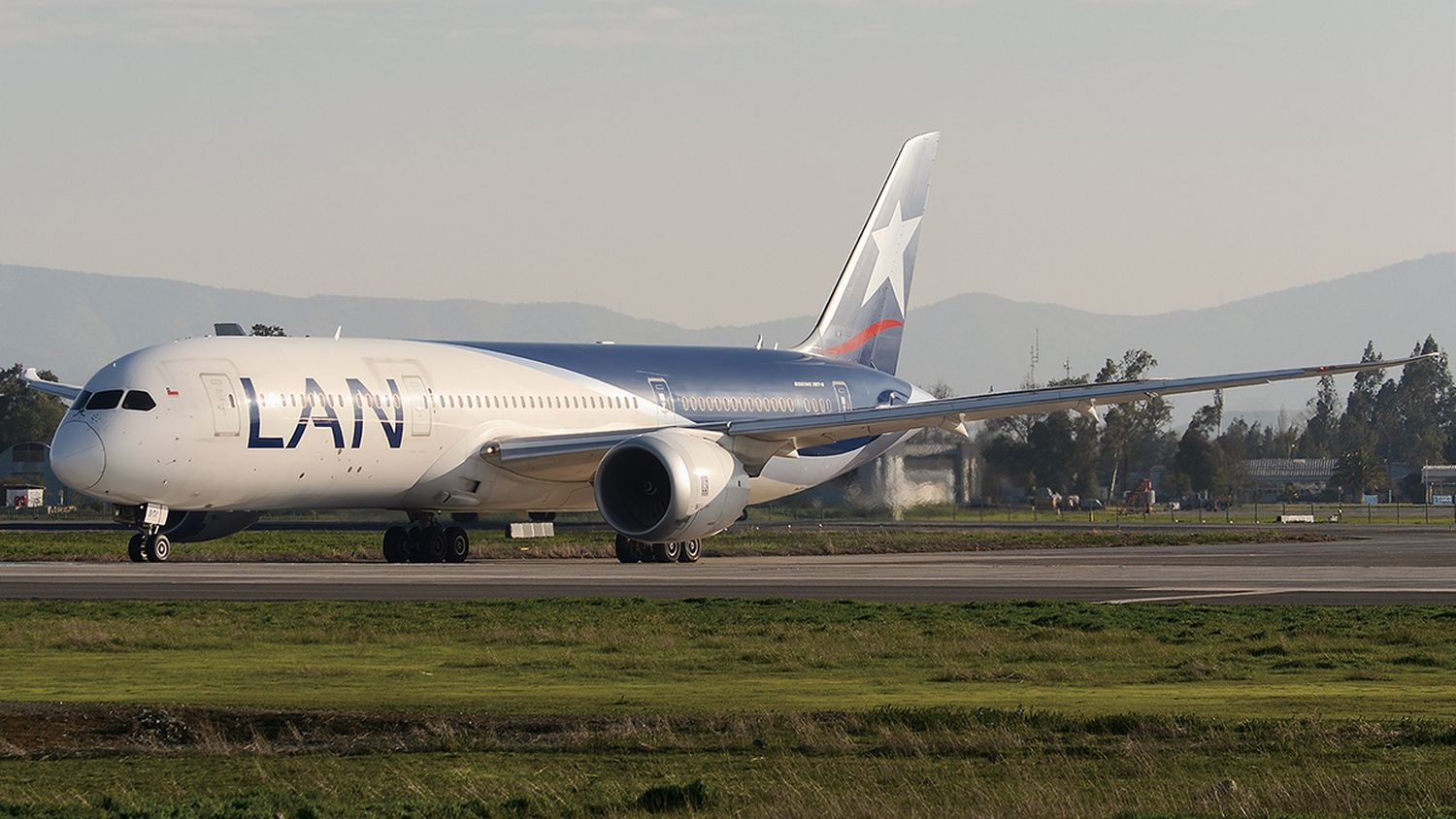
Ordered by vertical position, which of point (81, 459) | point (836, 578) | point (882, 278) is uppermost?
point (882, 278)

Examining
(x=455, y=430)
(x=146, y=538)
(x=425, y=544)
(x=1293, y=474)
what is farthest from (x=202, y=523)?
(x=1293, y=474)

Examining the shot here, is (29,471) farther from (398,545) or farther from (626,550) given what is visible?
(626,550)

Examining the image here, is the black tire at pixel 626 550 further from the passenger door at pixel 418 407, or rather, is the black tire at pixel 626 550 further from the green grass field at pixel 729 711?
the green grass field at pixel 729 711

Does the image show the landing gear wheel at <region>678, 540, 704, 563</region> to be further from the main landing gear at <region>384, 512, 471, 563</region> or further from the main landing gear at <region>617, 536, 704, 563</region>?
the main landing gear at <region>384, 512, 471, 563</region>

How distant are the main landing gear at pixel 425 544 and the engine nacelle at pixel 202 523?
2.97 m

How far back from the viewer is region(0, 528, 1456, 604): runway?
2978 cm

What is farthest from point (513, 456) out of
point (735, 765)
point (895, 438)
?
point (735, 765)

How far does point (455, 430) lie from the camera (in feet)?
135

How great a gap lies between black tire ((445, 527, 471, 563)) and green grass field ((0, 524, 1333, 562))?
2.42 metres

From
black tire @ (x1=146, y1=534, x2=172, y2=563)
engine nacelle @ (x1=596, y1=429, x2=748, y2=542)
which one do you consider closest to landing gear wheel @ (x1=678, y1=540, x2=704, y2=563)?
engine nacelle @ (x1=596, y1=429, x2=748, y2=542)

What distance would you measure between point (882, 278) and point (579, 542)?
492 inches

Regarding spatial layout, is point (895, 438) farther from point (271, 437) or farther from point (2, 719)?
point (2, 719)

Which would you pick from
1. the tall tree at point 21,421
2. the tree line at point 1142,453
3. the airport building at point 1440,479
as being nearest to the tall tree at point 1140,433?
the tree line at point 1142,453

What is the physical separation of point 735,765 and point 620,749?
1.17 meters
